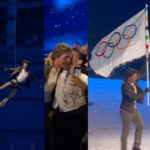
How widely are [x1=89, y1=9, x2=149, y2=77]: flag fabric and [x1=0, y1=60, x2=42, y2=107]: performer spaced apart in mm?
634

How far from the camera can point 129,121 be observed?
2670mm

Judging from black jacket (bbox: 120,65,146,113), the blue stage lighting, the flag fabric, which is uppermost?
the blue stage lighting

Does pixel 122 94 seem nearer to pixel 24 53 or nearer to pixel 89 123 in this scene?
pixel 89 123

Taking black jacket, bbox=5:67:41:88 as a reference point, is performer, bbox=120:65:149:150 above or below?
below

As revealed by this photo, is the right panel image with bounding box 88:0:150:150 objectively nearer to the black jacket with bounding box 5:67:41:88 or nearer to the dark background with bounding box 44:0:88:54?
the dark background with bounding box 44:0:88:54

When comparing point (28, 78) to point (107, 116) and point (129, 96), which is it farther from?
point (129, 96)

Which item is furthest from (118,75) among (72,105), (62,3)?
(62,3)

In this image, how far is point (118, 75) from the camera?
265 centimetres

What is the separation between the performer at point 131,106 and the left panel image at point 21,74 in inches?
31.8

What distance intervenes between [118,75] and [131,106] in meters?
0.33

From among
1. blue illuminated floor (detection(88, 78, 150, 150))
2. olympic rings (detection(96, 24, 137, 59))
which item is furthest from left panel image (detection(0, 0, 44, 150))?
olympic rings (detection(96, 24, 137, 59))

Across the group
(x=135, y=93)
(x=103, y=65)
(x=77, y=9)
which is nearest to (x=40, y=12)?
(x=77, y=9)

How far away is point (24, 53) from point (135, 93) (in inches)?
45.9

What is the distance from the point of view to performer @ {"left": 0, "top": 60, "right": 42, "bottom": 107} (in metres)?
2.73
